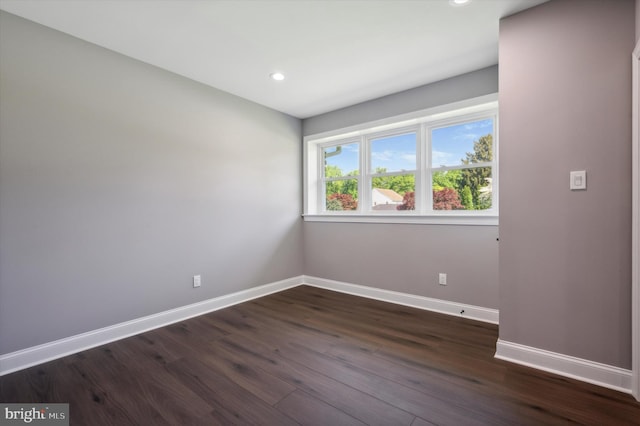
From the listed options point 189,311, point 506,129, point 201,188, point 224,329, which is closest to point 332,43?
point 506,129

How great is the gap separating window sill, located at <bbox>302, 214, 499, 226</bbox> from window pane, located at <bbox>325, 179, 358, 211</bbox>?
24 centimetres

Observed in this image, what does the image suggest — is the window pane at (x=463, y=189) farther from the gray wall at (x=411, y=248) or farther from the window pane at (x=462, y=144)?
the gray wall at (x=411, y=248)

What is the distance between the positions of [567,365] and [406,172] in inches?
91.1

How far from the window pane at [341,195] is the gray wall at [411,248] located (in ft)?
1.08

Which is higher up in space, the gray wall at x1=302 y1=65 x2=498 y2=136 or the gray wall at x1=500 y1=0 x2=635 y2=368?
the gray wall at x1=302 y1=65 x2=498 y2=136

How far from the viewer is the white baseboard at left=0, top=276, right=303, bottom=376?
82.6 inches

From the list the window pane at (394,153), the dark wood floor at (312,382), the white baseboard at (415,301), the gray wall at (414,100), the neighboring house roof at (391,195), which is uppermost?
the gray wall at (414,100)

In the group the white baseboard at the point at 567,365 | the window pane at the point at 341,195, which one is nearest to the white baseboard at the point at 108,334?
the window pane at the point at 341,195

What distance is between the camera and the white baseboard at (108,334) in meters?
2.10

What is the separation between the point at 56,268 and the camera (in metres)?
2.27

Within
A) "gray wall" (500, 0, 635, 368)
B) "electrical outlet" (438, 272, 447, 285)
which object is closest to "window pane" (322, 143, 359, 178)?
"electrical outlet" (438, 272, 447, 285)

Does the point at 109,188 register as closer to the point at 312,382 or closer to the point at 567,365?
the point at 312,382

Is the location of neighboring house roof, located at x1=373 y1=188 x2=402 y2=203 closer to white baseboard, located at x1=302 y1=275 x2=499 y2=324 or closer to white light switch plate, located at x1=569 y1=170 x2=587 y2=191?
white baseboard, located at x1=302 y1=275 x2=499 y2=324

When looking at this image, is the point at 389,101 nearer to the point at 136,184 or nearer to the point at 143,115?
the point at 143,115
